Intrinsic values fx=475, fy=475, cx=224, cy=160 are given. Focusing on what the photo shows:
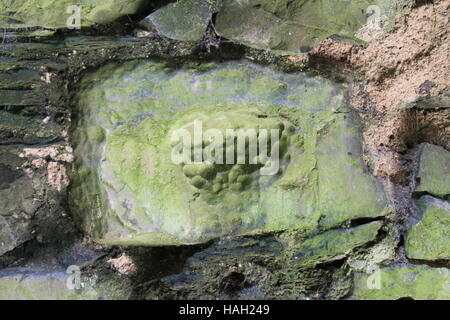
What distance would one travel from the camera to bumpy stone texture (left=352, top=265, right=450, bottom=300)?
1.39 m

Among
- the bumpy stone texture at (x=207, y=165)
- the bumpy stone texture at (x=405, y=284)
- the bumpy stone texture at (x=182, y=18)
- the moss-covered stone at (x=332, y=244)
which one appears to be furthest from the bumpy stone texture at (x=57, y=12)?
the bumpy stone texture at (x=405, y=284)

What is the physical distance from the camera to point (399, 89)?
1.46 meters

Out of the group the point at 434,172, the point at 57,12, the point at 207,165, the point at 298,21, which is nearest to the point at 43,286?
the point at 207,165

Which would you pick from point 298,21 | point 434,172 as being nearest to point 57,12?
point 298,21

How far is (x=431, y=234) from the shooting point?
1416 mm

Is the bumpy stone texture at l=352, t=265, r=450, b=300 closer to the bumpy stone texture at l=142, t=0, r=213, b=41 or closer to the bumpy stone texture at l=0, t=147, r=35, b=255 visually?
the bumpy stone texture at l=142, t=0, r=213, b=41

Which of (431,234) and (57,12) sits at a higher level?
(57,12)

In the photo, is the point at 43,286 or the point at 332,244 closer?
the point at 43,286

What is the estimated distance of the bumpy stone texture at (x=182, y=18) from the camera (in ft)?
4.48

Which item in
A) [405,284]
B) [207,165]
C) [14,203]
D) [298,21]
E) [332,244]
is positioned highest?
[298,21]

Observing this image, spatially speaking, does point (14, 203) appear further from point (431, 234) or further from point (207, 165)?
point (431, 234)

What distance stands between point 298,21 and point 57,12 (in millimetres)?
691

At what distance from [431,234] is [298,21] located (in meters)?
0.74

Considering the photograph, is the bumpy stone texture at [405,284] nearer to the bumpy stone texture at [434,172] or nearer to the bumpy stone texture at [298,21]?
the bumpy stone texture at [434,172]
